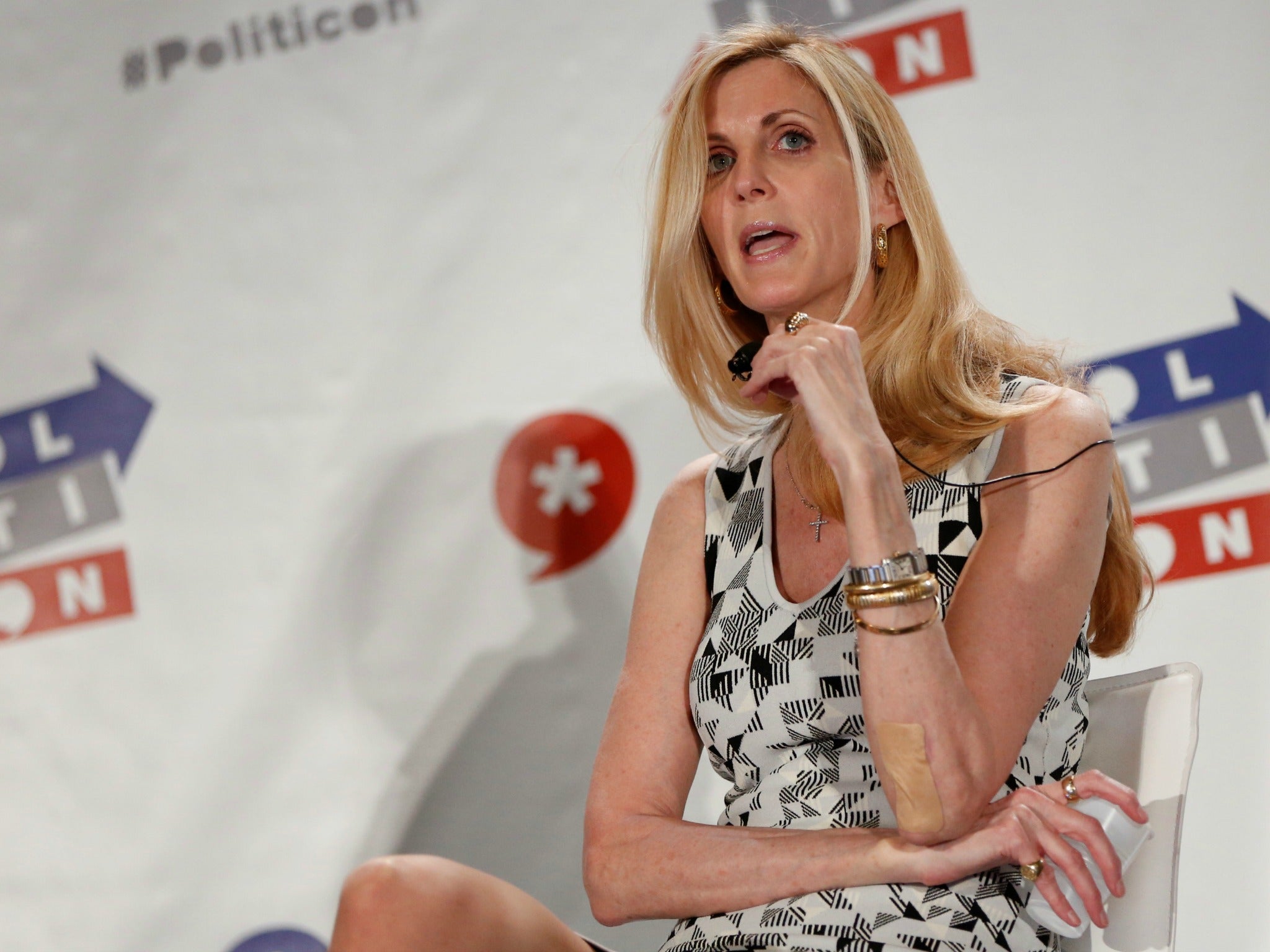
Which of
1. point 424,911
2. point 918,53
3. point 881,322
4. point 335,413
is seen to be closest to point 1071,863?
point 424,911

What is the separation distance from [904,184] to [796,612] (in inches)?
24.8

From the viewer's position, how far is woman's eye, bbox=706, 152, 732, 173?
1.76m

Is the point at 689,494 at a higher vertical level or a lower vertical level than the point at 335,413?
lower

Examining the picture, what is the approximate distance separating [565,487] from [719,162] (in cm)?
92

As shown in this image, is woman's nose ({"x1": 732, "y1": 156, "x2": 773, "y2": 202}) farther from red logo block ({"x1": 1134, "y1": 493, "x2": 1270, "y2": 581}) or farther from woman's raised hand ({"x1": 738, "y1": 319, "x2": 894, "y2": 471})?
red logo block ({"x1": 1134, "y1": 493, "x2": 1270, "y2": 581})

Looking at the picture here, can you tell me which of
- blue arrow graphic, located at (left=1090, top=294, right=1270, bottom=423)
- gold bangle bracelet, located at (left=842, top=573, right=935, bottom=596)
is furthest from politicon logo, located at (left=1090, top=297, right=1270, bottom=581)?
gold bangle bracelet, located at (left=842, top=573, right=935, bottom=596)

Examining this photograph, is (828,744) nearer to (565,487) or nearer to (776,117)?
(776,117)

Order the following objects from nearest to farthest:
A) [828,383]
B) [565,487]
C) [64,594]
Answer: [828,383] → [565,487] → [64,594]

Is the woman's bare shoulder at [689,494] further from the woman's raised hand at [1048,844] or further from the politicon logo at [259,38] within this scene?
the politicon logo at [259,38]

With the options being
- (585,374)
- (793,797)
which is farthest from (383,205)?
(793,797)

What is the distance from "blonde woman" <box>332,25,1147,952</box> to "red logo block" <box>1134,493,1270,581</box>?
2.15ft

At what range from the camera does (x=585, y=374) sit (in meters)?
2.52

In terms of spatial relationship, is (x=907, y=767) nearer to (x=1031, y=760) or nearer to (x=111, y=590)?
(x=1031, y=760)

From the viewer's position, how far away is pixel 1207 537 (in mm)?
2211
